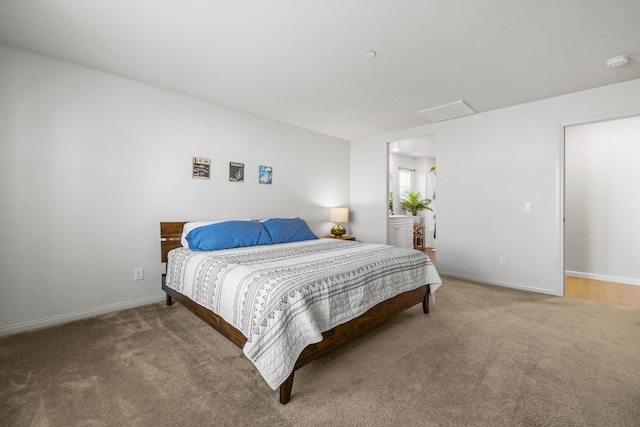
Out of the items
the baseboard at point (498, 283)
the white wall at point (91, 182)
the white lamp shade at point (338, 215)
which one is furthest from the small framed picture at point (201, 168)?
the baseboard at point (498, 283)

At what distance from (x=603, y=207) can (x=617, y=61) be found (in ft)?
8.11

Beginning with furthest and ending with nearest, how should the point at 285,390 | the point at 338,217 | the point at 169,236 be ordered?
the point at 338,217
the point at 169,236
the point at 285,390

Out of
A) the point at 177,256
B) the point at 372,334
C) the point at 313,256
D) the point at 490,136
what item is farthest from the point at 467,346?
the point at 490,136

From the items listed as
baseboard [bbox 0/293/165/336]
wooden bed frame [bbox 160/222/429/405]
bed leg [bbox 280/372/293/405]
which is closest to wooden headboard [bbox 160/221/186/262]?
wooden bed frame [bbox 160/222/429/405]

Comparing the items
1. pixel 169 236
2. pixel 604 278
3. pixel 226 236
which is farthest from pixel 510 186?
pixel 169 236

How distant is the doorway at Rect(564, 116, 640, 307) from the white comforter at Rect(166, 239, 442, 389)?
2.81 m

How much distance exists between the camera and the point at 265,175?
13.6ft

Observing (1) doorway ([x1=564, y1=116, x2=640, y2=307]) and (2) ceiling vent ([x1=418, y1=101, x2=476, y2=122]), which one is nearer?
(2) ceiling vent ([x1=418, y1=101, x2=476, y2=122])

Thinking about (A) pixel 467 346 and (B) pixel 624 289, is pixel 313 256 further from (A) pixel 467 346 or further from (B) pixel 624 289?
(B) pixel 624 289

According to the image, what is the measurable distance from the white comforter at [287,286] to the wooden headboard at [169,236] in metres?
0.28

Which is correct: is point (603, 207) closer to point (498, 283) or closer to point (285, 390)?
point (498, 283)

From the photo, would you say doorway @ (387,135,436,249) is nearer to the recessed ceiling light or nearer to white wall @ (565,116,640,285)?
white wall @ (565,116,640,285)

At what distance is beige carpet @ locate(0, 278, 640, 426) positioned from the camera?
57.7 inches

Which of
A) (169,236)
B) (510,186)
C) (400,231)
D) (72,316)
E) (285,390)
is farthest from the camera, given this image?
(400,231)
